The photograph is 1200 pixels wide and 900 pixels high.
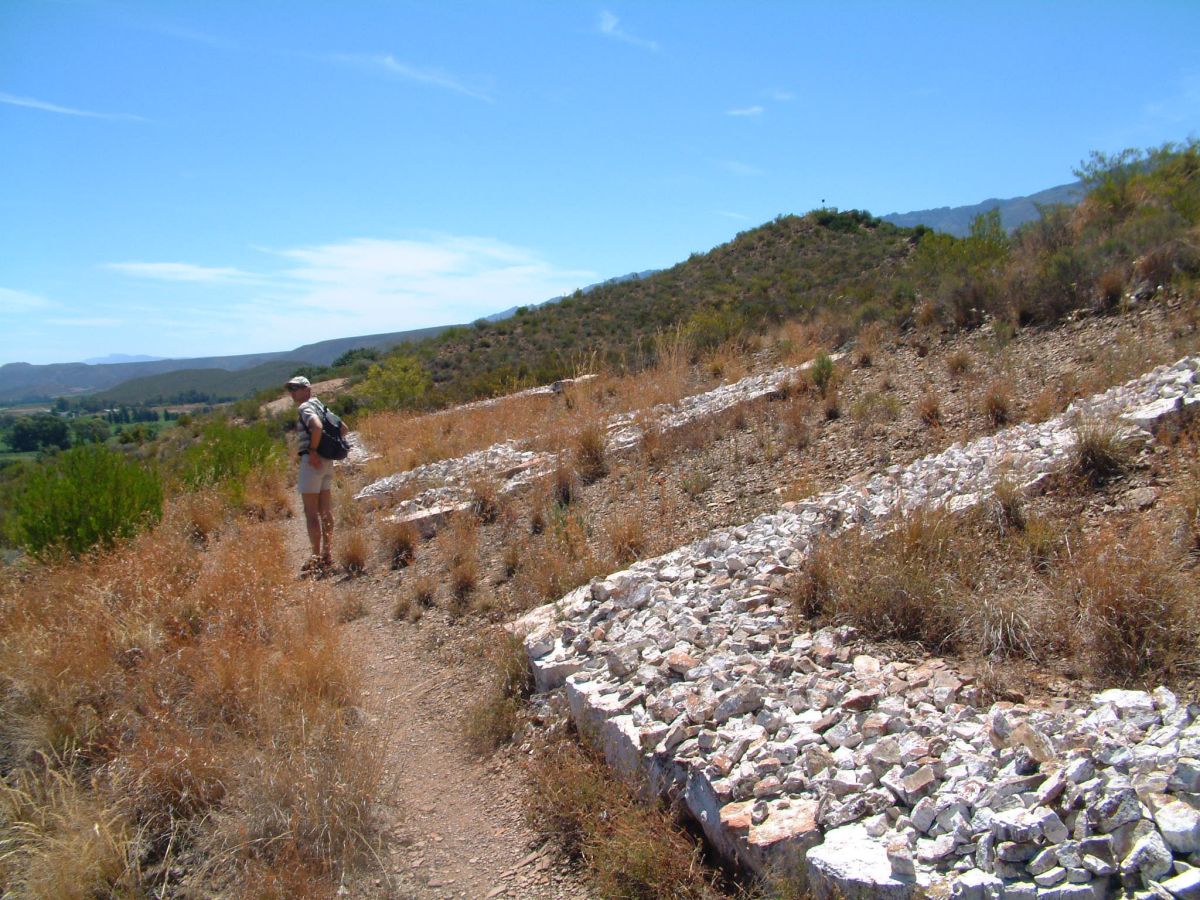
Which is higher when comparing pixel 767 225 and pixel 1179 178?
pixel 767 225

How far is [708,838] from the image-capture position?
298 centimetres

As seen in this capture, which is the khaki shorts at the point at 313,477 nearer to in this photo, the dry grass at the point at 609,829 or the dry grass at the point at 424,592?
the dry grass at the point at 424,592

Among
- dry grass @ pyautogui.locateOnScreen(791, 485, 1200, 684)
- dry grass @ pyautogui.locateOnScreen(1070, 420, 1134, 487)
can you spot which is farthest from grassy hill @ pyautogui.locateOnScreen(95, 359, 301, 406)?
dry grass @ pyautogui.locateOnScreen(1070, 420, 1134, 487)

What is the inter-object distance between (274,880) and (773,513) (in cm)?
398

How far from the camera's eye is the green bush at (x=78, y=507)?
6676 mm

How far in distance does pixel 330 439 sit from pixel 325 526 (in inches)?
35.7

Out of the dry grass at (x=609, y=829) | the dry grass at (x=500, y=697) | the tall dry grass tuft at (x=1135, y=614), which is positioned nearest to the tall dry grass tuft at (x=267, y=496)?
the dry grass at (x=500, y=697)

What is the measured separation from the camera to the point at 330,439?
735 centimetres

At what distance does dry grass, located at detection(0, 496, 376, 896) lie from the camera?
3354 millimetres

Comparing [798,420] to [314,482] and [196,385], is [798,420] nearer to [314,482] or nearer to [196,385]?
[314,482]

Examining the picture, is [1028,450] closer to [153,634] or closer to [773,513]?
[773,513]

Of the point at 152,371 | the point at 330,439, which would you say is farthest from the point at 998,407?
the point at 152,371

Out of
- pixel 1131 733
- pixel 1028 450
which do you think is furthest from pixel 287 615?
pixel 1028 450

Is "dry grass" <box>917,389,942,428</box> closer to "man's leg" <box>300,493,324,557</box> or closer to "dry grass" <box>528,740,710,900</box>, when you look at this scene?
"dry grass" <box>528,740,710,900</box>
